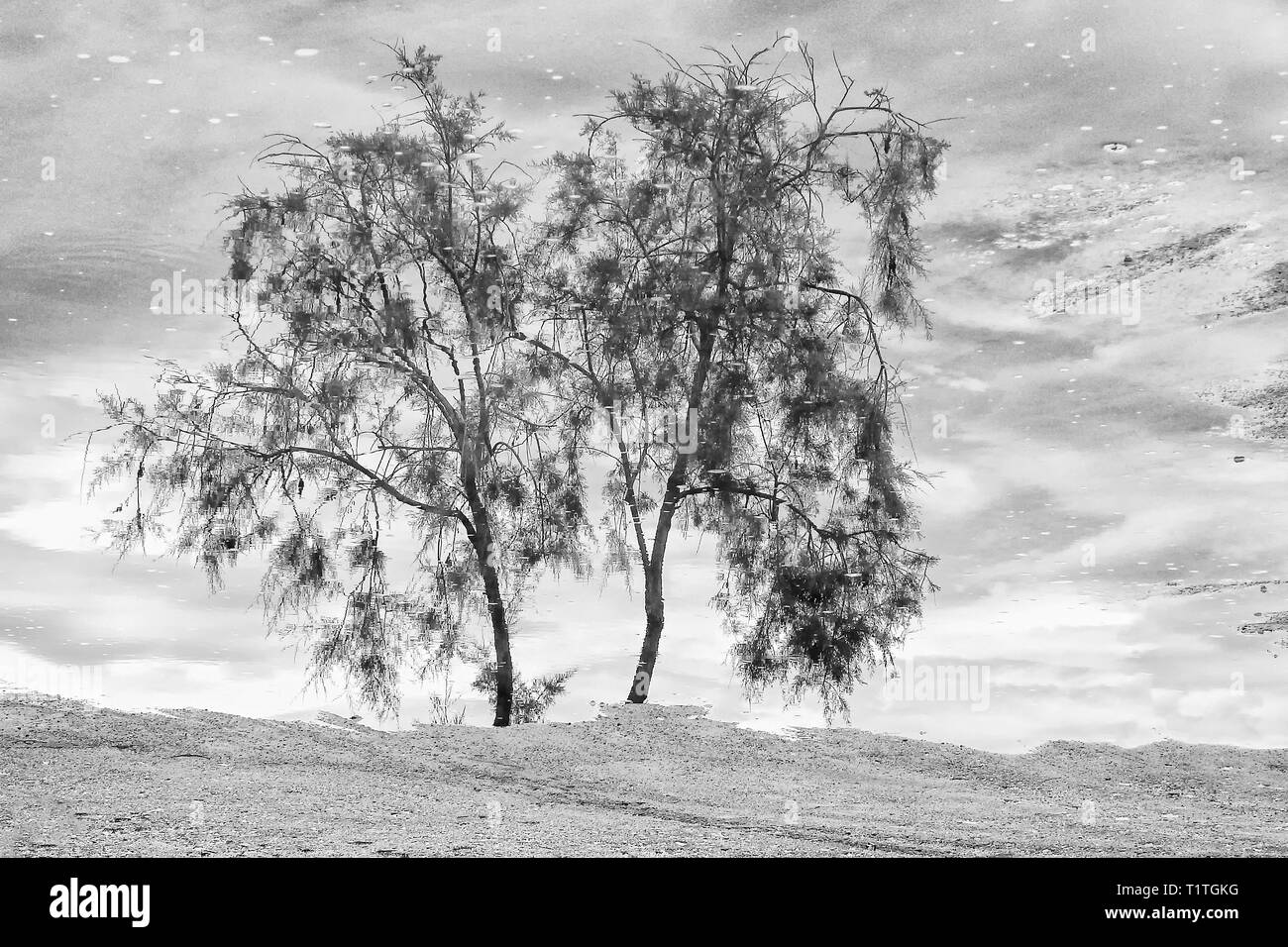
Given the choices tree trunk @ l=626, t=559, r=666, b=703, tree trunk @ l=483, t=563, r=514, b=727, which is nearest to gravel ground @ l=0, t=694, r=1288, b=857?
tree trunk @ l=626, t=559, r=666, b=703

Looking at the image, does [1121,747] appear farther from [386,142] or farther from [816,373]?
[386,142]

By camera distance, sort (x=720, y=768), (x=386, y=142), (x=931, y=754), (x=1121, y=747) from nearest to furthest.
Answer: (x=720, y=768) < (x=931, y=754) < (x=1121, y=747) < (x=386, y=142)

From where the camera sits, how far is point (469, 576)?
11.7 m

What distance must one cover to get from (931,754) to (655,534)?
3541 mm

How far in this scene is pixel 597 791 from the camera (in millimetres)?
8102

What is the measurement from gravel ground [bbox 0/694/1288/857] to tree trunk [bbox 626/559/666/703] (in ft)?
1.45

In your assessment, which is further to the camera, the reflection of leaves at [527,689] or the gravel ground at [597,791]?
the reflection of leaves at [527,689]

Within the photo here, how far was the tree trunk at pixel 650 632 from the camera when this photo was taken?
11211mm

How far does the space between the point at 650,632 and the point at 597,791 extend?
3368 millimetres

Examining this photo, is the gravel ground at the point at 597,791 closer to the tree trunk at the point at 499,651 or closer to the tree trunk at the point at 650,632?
the tree trunk at the point at 650,632

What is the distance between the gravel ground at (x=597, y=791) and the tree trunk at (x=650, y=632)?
442 mm

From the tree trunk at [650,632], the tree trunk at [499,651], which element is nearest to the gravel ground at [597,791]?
the tree trunk at [650,632]

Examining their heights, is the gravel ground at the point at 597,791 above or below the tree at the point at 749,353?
below
